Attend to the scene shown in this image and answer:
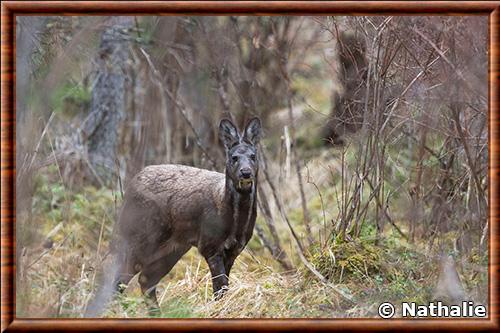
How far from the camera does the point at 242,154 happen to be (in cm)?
961

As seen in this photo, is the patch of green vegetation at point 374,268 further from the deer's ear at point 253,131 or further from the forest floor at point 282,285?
the deer's ear at point 253,131

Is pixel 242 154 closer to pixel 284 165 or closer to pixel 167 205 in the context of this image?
pixel 167 205

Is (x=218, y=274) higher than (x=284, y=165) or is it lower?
lower

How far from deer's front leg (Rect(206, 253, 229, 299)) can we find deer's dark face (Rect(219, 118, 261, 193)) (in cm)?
83

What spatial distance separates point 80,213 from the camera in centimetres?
1388

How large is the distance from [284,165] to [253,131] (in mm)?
5997

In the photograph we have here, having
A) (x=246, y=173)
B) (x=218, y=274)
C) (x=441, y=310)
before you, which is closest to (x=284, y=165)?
(x=218, y=274)

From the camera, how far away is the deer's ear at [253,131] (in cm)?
990

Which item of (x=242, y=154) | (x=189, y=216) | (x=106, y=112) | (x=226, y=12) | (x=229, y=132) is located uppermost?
(x=226, y=12)

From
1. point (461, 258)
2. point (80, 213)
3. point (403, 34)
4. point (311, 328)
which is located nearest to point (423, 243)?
point (461, 258)

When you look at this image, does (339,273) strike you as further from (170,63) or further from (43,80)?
(170,63)

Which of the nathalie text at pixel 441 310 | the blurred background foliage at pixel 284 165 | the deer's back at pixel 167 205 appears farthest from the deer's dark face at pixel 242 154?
the nathalie text at pixel 441 310

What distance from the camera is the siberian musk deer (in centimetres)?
969

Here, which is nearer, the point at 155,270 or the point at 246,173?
the point at 246,173
